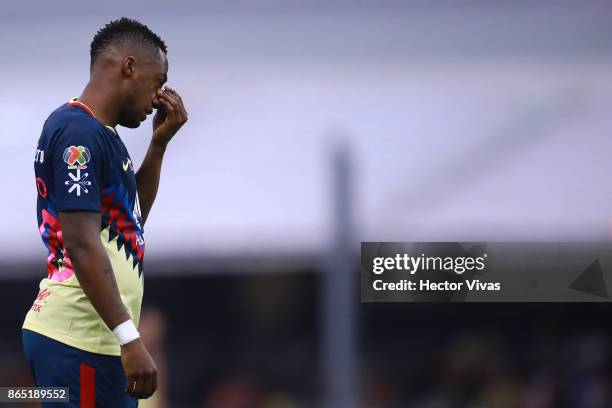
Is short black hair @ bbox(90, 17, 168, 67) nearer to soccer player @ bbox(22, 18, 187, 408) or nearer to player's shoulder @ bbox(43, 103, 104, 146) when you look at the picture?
soccer player @ bbox(22, 18, 187, 408)

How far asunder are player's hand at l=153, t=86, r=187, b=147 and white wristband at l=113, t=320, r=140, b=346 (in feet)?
2.04

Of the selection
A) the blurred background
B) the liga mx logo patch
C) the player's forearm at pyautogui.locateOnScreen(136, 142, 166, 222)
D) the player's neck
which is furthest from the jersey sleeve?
the blurred background

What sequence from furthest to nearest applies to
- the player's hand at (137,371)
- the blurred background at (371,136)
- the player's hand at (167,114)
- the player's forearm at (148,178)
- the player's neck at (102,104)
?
the blurred background at (371,136) < the player's forearm at (148,178) < the player's hand at (167,114) < the player's neck at (102,104) < the player's hand at (137,371)

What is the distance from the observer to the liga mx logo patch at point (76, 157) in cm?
239

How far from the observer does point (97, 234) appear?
7.82ft

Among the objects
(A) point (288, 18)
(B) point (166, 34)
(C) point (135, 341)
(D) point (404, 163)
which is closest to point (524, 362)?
(D) point (404, 163)

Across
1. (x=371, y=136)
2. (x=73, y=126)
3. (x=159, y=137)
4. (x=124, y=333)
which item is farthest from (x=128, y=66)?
(x=371, y=136)

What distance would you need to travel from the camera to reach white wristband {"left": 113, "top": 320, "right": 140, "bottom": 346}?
2.36 meters

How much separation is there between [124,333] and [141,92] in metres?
0.61

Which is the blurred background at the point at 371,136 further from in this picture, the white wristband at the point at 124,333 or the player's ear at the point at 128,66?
the white wristband at the point at 124,333

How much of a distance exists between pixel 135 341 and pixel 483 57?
5413 millimetres

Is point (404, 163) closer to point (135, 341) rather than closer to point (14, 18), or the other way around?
point (14, 18)

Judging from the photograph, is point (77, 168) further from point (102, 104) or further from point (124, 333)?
point (124, 333)

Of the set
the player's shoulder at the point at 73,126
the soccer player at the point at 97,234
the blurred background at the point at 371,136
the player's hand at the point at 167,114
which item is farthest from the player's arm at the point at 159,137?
the blurred background at the point at 371,136
